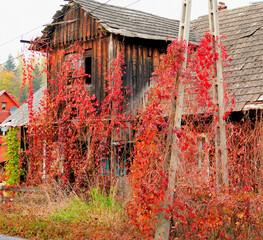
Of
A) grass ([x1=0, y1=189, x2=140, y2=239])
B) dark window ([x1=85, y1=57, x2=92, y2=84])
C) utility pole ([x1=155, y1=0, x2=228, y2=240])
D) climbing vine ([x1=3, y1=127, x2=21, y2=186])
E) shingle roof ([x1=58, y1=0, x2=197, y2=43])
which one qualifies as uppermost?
shingle roof ([x1=58, y1=0, x2=197, y2=43])

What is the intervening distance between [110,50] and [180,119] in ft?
19.1

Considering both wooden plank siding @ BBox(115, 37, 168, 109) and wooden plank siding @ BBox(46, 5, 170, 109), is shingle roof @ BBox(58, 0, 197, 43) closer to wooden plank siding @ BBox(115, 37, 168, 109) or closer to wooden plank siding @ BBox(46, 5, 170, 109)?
wooden plank siding @ BBox(46, 5, 170, 109)

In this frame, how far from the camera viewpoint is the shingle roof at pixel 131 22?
13.1 metres

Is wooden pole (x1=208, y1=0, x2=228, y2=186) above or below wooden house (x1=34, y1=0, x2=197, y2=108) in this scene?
below

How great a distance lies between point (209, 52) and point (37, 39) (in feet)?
29.9

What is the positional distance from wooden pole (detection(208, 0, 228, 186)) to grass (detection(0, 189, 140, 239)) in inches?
88.5

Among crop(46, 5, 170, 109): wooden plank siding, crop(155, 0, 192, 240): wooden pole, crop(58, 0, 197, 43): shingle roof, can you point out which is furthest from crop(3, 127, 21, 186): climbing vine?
crop(155, 0, 192, 240): wooden pole

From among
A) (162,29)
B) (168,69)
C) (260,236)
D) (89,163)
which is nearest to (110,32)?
(162,29)

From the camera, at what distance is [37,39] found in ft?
52.2

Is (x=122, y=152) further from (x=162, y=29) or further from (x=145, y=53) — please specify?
(x=162, y=29)

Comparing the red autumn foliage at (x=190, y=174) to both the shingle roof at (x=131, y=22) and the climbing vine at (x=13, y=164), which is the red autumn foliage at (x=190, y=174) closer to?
the shingle roof at (x=131, y=22)

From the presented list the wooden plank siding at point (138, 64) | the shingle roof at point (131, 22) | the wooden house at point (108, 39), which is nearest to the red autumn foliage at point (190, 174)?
the wooden plank siding at point (138, 64)

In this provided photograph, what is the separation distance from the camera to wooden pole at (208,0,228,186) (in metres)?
8.46

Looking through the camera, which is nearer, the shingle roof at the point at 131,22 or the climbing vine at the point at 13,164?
the shingle roof at the point at 131,22
